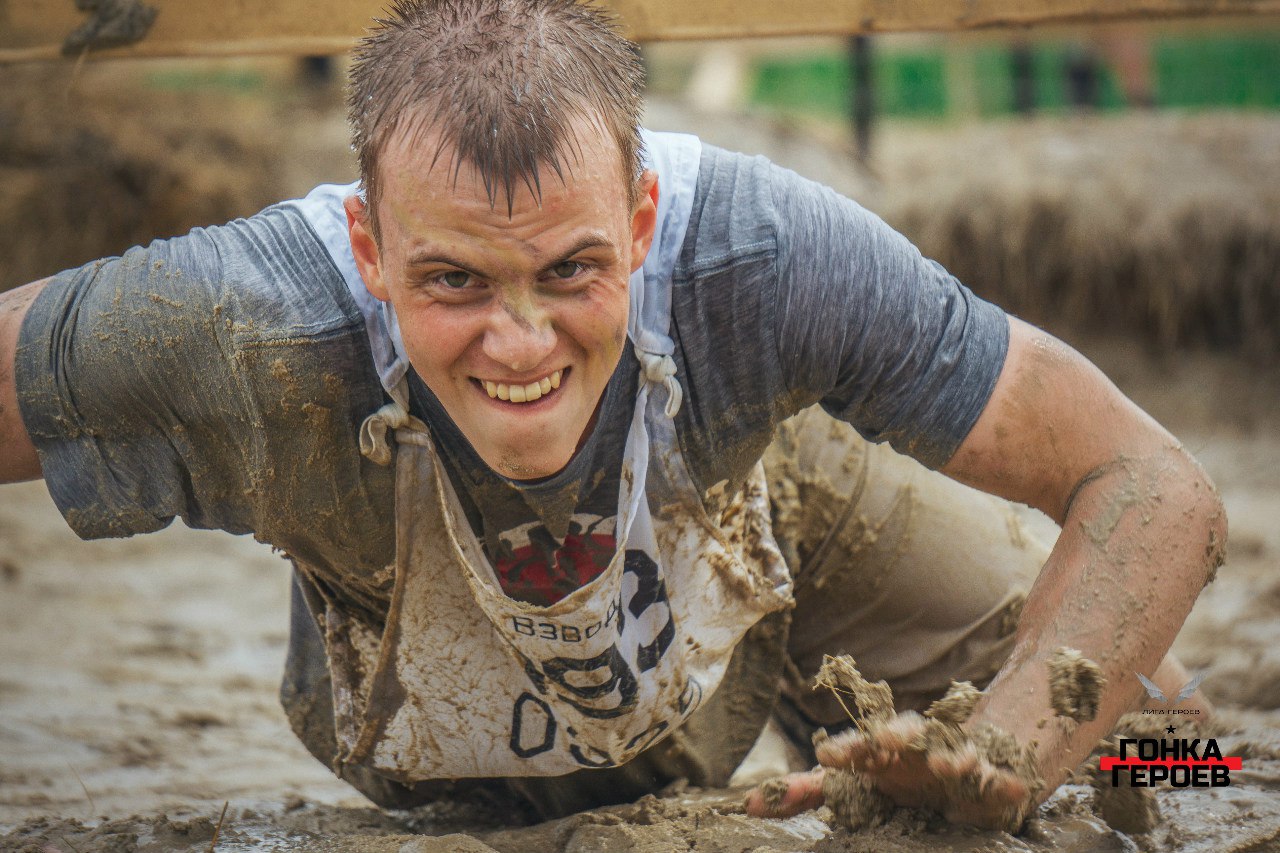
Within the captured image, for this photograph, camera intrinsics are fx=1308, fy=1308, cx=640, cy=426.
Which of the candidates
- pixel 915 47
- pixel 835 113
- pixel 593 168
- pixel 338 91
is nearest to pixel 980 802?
pixel 593 168

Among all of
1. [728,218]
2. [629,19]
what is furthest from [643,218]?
[629,19]

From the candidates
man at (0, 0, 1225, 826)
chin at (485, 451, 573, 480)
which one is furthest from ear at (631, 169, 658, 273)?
chin at (485, 451, 573, 480)

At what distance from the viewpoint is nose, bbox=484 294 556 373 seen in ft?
5.41

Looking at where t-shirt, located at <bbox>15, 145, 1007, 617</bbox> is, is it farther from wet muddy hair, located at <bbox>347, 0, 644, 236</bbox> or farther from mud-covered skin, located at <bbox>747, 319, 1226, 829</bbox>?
wet muddy hair, located at <bbox>347, 0, 644, 236</bbox>

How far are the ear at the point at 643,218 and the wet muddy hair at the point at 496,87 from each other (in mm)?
27

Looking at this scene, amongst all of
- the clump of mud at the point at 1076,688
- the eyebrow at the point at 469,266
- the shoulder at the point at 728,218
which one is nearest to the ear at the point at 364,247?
the eyebrow at the point at 469,266

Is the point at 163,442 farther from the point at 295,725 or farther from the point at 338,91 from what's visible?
the point at 338,91

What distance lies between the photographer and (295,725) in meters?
2.60

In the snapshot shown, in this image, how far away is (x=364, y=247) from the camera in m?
1.79

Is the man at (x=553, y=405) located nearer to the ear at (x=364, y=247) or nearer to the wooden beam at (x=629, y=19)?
the ear at (x=364, y=247)

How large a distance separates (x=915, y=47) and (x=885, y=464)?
8.97m

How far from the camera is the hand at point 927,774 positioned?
1.73 metres

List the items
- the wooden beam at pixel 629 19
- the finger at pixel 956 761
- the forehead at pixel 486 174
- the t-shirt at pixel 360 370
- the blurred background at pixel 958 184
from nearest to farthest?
the forehead at pixel 486 174, the finger at pixel 956 761, the t-shirt at pixel 360 370, the wooden beam at pixel 629 19, the blurred background at pixel 958 184

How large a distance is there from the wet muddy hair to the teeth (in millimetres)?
233
